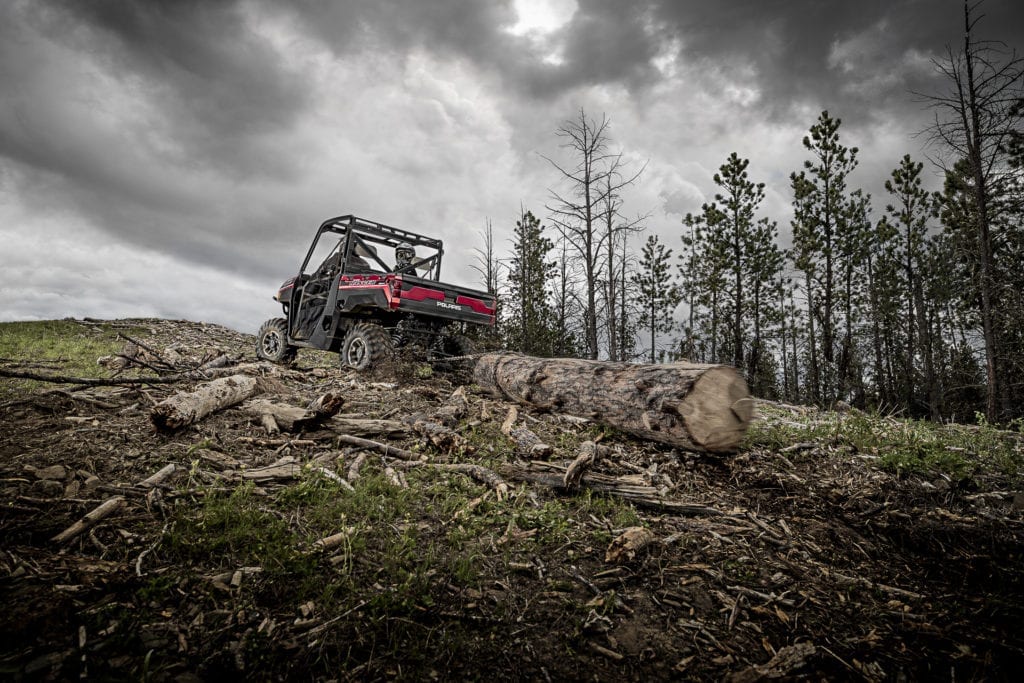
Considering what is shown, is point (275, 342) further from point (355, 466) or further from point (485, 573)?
point (485, 573)

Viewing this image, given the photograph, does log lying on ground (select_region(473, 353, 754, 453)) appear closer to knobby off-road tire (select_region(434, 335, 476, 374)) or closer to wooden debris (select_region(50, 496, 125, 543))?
knobby off-road tire (select_region(434, 335, 476, 374))

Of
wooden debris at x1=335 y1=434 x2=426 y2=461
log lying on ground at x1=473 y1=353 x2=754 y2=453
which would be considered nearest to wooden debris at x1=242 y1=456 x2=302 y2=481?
wooden debris at x1=335 y1=434 x2=426 y2=461

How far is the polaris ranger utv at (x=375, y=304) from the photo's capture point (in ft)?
26.5

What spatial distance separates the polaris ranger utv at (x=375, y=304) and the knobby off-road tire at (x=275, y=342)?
3.5 inches

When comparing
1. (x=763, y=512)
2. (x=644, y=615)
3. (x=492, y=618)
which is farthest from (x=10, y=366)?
(x=763, y=512)

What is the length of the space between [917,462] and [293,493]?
225 inches

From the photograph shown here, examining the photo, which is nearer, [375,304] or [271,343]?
[375,304]

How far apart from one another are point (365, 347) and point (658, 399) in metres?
5.68

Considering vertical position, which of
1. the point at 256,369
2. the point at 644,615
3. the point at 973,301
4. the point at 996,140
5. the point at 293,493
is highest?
the point at 996,140

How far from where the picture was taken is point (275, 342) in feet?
36.9

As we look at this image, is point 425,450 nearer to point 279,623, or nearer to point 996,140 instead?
point 279,623

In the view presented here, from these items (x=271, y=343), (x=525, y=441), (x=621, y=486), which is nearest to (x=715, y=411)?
(x=621, y=486)

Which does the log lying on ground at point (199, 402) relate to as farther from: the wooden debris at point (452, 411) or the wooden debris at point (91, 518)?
the wooden debris at point (452, 411)

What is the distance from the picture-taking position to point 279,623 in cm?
197
